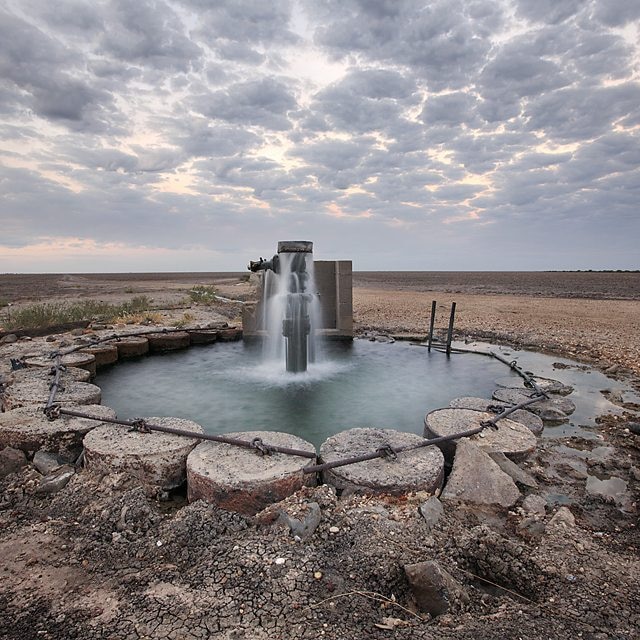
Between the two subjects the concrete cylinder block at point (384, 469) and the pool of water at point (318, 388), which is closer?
the concrete cylinder block at point (384, 469)

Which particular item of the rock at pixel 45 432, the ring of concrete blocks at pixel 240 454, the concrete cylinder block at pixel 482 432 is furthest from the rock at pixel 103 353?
the concrete cylinder block at pixel 482 432

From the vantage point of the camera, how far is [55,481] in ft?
13.5

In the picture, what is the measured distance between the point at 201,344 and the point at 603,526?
10179 millimetres

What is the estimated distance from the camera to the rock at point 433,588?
107 inches

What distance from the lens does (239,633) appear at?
2469mm

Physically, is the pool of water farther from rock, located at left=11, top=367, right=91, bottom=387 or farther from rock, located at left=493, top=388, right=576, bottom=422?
rock, located at left=11, top=367, right=91, bottom=387

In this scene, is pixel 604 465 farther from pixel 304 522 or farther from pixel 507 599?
pixel 304 522

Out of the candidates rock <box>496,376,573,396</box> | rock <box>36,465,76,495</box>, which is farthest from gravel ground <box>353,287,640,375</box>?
rock <box>36,465,76,495</box>

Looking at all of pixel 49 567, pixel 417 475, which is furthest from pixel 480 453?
pixel 49 567

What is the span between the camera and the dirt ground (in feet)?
8.34

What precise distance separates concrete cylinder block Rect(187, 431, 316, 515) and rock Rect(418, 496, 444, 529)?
104cm

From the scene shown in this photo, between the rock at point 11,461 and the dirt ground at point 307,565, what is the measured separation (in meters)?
0.11

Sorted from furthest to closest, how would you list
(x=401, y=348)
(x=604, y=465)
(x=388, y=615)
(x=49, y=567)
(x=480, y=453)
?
1. (x=401, y=348)
2. (x=604, y=465)
3. (x=480, y=453)
4. (x=49, y=567)
5. (x=388, y=615)

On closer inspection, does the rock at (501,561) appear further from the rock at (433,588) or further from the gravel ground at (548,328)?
the gravel ground at (548,328)
